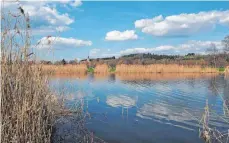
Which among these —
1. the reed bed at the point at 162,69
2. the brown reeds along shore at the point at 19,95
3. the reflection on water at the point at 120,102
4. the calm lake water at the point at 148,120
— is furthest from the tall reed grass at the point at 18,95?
the reed bed at the point at 162,69

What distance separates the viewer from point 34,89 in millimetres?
5402

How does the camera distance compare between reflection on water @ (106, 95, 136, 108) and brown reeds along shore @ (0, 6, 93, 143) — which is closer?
brown reeds along shore @ (0, 6, 93, 143)

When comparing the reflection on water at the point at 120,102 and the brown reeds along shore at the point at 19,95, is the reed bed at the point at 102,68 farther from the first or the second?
the brown reeds along shore at the point at 19,95

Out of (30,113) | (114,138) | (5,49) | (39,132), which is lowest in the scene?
(114,138)

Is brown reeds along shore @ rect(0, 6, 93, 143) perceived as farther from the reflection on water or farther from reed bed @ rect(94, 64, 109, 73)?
reed bed @ rect(94, 64, 109, 73)

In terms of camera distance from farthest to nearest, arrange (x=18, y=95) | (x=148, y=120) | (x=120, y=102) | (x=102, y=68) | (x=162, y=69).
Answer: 1. (x=102, y=68)
2. (x=162, y=69)
3. (x=120, y=102)
4. (x=148, y=120)
5. (x=18, y=95)

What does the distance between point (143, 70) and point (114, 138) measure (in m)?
27.8

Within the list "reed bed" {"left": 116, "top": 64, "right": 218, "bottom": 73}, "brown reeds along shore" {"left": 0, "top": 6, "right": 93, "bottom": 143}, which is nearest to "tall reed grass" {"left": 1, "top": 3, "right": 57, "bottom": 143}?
"brown reeds along shore" {"left": 0, "top": 6, "right": 93, "bottom": 143}

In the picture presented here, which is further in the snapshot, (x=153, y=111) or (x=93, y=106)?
(x=93, y=106)

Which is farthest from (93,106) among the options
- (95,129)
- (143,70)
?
(143,70)

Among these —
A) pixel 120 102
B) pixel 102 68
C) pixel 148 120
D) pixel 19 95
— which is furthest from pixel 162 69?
pixel 19 95

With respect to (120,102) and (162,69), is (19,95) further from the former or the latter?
(162,69)

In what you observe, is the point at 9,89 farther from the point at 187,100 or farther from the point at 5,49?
the point at 187,100

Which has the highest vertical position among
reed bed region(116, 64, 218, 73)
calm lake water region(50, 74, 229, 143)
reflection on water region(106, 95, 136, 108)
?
reed bed region(116, 64, 218, 73)
